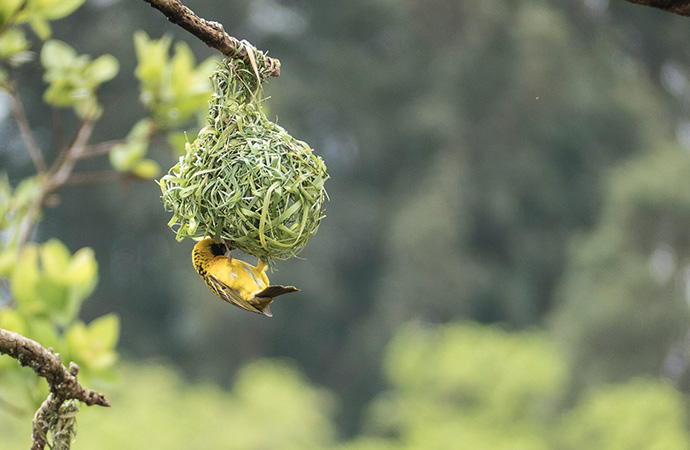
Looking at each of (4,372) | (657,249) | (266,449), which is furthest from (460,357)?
(4,372)

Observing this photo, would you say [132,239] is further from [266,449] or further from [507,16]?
[507,16]

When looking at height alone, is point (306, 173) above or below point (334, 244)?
below

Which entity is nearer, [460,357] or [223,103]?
[223,103]

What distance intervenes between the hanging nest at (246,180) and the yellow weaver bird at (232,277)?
0.04 m

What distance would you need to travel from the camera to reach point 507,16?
1347 centimetres

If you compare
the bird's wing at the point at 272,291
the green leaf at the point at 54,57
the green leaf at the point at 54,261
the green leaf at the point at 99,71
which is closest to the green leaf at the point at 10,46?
the green leaf at the point at 54,57

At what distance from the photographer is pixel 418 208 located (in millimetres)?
12398

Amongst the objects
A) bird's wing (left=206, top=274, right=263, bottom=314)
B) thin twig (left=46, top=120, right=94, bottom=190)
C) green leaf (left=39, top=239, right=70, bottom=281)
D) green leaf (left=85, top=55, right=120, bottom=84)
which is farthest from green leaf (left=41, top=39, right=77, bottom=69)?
bird's wing (left=206, top=274, right=263, bottom=314)

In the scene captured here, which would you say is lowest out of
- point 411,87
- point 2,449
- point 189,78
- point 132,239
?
point 189,78

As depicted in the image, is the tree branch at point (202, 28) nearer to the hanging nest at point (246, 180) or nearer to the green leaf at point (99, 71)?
the hanging nest at point (246, 180)

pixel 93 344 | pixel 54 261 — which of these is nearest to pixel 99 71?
pixel 54 261

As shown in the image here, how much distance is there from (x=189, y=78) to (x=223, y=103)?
627mm

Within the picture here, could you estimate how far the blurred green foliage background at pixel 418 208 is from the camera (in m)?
11.2

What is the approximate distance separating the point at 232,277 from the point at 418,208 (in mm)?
10924
